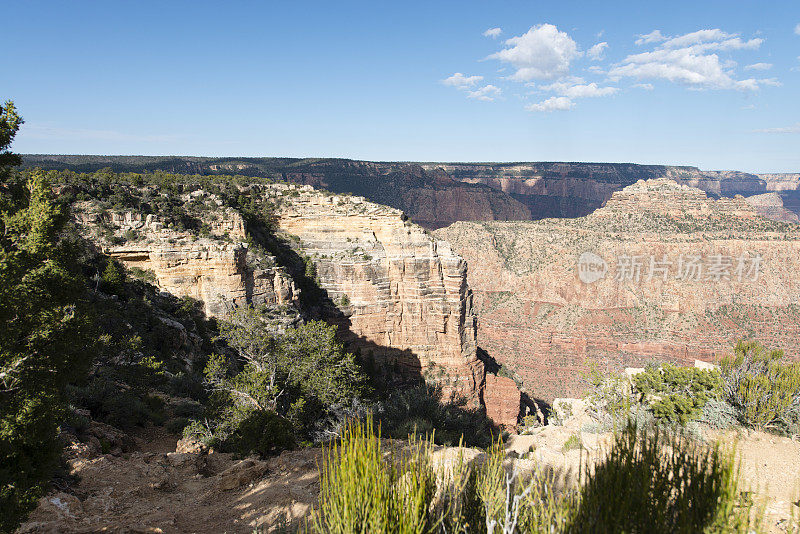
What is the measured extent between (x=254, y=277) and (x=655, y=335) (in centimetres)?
5178

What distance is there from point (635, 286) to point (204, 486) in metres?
65.0

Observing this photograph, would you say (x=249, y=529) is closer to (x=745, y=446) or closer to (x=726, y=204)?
(x=745, y=446)

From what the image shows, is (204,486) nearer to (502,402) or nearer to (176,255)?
(176,255)

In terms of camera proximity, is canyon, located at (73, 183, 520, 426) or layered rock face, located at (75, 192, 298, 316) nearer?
layered rock face, located at (75, 192, 298, 316)

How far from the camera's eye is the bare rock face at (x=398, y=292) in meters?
31.8

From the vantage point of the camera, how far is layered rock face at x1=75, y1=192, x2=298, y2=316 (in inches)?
925

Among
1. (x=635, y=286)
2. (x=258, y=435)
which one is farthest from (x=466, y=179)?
(x=258, y=435)

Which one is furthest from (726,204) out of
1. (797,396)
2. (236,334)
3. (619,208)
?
(236,334)

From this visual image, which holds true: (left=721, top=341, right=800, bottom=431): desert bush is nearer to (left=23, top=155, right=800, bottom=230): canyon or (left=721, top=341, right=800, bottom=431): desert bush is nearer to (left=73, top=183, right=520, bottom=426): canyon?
(left=73, top=183, right=520, bottom=426): canyon

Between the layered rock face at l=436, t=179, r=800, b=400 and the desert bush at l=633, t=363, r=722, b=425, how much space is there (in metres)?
33.7

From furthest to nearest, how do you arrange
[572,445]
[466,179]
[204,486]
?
[466,179]
[572,445]
[204,486]

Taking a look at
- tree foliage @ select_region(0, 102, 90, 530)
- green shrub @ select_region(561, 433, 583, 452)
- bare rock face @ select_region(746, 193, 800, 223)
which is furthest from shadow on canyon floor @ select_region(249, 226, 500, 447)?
bare rock face @ select_region(746, 193, 800, 223)

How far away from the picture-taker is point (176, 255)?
2389cm

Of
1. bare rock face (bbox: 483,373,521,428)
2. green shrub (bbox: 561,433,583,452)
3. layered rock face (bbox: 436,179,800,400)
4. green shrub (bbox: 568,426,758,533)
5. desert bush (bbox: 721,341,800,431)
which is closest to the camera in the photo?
green shrub (bbox: 568,426,758,533)
